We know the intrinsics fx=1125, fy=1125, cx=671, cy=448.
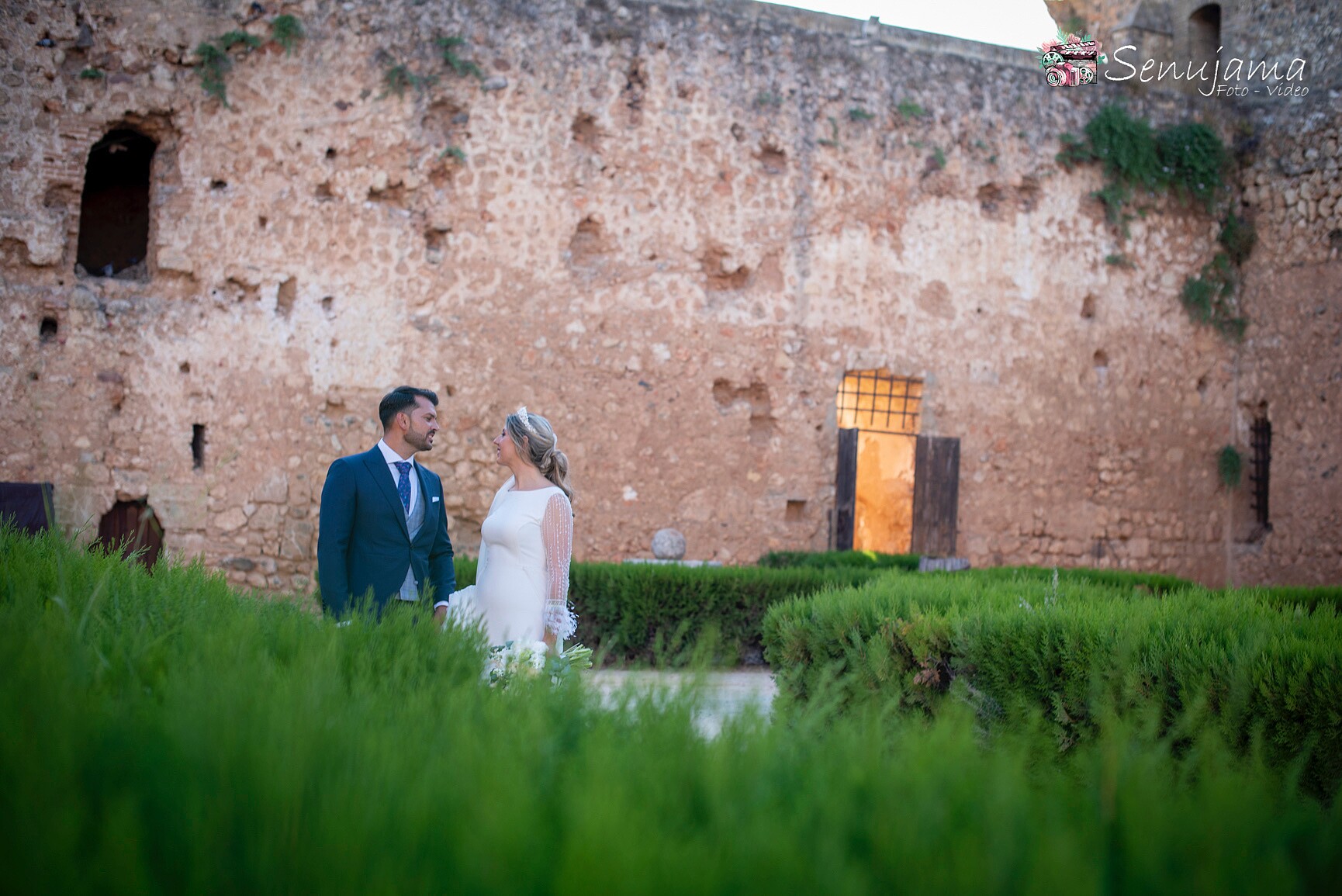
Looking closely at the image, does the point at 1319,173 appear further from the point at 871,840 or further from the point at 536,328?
the point at 871,840

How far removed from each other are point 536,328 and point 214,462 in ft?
10.2

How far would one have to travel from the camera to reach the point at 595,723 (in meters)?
2.06

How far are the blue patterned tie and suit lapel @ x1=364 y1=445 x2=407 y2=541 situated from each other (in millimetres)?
48

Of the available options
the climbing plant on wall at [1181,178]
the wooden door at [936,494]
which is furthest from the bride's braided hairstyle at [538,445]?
the climbing plant on wall at [1181,178]

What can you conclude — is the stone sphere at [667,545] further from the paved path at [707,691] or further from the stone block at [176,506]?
the paved path at [707,691]

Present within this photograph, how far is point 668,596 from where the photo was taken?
8320 mm

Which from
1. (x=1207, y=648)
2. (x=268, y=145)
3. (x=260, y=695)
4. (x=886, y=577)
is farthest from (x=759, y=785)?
(x=268, y=145)

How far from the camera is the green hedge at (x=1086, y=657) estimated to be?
3377 millimetres

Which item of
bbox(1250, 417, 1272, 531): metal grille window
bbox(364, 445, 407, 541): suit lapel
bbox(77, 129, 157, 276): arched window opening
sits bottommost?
bbox(364, 445, 407, 541): suit lapel

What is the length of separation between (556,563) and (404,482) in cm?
78

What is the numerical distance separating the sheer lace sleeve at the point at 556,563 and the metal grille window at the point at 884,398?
24.9 ft

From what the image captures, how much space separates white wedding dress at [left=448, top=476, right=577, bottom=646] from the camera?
4277 mm

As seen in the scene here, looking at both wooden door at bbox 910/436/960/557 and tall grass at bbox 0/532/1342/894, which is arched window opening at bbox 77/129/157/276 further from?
tall grass at bbox 0/532/1342/894

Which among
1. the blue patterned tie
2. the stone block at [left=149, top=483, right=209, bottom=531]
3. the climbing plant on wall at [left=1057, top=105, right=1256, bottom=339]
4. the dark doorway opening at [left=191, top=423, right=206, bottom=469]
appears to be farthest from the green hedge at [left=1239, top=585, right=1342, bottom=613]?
the dark doorway opening at [left=191, top=423, right=206, bottom=469]
